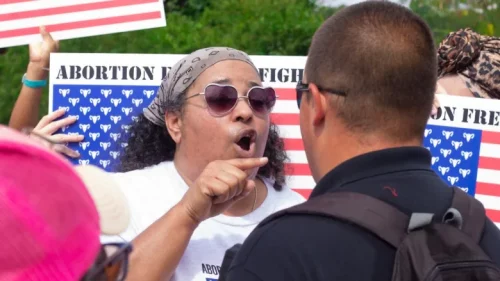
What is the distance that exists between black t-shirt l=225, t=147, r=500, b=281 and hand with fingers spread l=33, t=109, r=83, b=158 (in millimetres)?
1568

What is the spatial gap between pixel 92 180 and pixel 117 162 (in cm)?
174

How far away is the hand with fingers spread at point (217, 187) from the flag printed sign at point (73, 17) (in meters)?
1.28

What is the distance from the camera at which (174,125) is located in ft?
8.88

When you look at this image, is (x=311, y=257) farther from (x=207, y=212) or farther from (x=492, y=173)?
(x=492, y=173)

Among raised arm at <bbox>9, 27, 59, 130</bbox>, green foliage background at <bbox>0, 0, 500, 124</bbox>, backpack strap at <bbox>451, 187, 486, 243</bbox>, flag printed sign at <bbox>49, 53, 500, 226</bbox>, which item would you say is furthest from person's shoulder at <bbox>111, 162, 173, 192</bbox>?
green foliage background at <bbox>0, 0, 500, 124</bbox>

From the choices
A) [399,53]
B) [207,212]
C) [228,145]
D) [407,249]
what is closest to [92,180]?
[407,249]

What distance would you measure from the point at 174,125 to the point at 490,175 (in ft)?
4.07

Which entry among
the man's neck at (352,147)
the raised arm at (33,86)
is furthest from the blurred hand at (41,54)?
the man's neck at (352,147)

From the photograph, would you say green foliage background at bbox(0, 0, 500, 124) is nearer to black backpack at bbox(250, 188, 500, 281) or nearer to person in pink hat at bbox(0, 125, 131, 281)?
black backpack at bbox(250, 188, 500, 281)

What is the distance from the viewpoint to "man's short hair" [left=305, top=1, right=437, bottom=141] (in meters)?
1.82

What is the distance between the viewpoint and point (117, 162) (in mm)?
3012

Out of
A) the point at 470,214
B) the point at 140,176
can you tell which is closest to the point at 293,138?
the point at 140,176

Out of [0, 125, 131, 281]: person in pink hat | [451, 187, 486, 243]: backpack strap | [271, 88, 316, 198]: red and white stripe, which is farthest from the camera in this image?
[271, 88, 316, 198]: red and white stripe

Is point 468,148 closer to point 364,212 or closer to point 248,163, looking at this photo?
point 248,163
